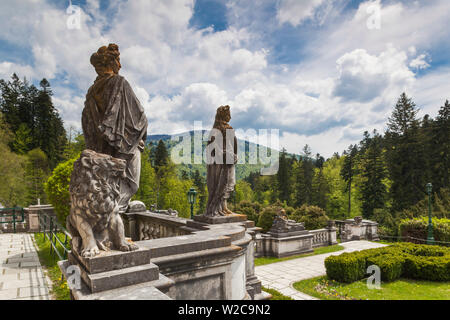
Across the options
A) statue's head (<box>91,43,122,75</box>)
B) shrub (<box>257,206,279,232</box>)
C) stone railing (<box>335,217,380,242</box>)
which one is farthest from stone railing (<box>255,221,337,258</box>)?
statue's head (<box>91,43,122,75</box>)

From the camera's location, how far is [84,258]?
295 centimetres

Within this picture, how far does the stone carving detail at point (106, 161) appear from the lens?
9.93 feet

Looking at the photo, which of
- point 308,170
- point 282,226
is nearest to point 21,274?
point 282,226

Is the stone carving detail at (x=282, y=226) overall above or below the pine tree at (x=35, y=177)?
below

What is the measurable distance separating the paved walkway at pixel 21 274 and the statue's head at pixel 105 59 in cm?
502

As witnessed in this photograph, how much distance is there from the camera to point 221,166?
6.28 m

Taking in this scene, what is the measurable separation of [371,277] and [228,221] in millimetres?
5946

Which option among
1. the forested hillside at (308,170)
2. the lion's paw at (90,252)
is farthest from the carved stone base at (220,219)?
the forested hillside at (308,170)

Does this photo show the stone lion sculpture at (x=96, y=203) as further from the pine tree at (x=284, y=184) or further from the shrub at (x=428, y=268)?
the pine tree at (x=284, y=184)

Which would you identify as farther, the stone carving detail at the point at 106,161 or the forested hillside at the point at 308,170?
the forested hillside at the point at 308,170

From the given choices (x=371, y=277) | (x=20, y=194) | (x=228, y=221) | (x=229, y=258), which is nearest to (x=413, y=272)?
(x=371, y=277)

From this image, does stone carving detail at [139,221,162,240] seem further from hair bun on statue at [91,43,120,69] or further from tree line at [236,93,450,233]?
tree line at [236,93,450,233]

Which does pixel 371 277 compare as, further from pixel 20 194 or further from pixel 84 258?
pixel 20 194

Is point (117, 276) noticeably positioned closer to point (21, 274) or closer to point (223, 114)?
point (223, 114)
